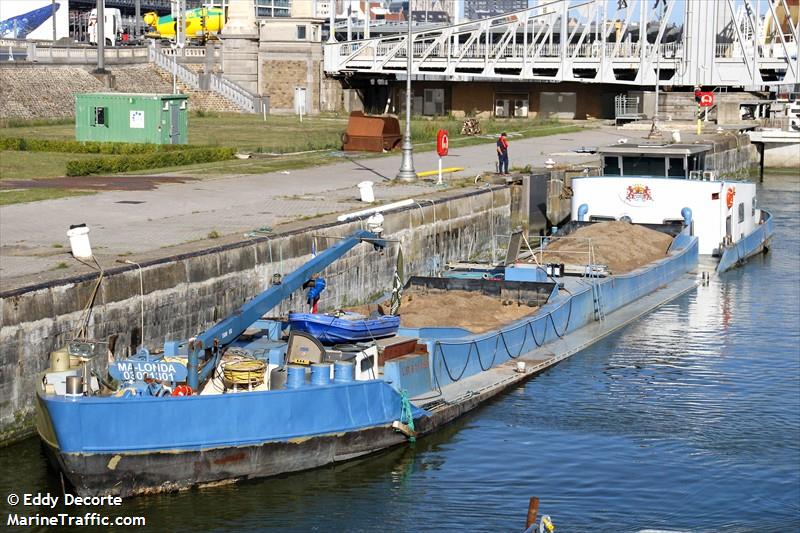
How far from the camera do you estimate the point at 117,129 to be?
62.7 m

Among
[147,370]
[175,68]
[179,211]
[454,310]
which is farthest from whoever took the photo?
[175,68]

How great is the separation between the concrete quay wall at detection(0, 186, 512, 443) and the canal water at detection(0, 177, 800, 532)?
70.2 inches

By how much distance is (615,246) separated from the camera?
41.4 m

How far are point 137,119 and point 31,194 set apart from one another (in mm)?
20467

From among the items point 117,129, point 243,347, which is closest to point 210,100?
point 117,129

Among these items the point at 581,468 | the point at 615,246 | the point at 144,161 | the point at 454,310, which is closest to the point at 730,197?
the point at 615,246

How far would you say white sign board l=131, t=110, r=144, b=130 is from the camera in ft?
202

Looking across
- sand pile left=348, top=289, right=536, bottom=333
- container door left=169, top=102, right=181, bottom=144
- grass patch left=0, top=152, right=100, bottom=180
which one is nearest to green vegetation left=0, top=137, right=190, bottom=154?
grass patch left=0, top=152, right=100, bottom=180

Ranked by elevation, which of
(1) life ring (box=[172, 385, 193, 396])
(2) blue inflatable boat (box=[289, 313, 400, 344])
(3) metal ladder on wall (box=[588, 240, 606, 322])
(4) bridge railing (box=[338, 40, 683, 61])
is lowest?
(3) metal ladder on wall (box=[588, 240, 606, 322])

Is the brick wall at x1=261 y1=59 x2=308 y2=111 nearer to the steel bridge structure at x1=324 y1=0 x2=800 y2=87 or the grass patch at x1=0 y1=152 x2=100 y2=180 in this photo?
the steel bridge structure at x1=324 y1=0 x2=800 y2=87

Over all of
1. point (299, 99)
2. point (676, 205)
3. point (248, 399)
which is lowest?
point (248, 399)

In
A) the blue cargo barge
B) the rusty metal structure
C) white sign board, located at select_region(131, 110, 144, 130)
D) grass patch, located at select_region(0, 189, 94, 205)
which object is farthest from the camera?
the rusty metal structure

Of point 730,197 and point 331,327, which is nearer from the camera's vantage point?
point 331,327

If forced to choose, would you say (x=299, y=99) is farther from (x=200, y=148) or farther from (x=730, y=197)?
(x=730, y=197)
